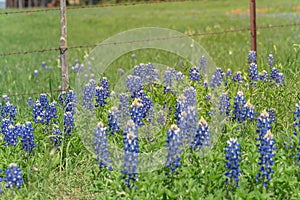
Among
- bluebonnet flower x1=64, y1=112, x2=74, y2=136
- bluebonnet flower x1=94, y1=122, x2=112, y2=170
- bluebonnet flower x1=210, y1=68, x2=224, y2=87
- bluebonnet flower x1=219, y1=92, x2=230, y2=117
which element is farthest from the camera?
bluebonnet flower x1=210, y1=68, x2=224, y2=87

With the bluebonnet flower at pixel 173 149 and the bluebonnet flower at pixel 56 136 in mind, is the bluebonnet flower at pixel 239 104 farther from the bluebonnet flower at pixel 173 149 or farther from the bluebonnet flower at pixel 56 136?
the bluebonnet flower at pixel 56 136

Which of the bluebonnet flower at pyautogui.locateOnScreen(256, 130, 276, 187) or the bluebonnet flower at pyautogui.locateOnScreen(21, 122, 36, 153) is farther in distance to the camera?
the bluebonnet flower at pyautogui.locateOnScreen(21, 122, 36, 153)

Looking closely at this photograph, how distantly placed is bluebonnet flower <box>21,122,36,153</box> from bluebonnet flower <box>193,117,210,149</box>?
1.41 metres

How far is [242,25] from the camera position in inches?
628

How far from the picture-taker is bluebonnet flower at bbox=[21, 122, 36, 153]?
5.07 m

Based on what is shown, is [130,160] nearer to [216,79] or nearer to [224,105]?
[224,105]

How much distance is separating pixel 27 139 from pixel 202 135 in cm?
150

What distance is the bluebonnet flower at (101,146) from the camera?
4.57 metres

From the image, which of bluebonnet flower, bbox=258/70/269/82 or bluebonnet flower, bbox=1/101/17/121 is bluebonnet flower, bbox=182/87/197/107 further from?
bluebonnet flower, bbox=1/101/17/121

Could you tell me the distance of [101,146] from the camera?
15.1ft

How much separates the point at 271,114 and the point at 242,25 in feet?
34.5

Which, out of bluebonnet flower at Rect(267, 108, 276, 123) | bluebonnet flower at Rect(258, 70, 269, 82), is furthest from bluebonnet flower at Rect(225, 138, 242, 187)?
bluebonnet flower at Rect(258, 70, 269, 82)

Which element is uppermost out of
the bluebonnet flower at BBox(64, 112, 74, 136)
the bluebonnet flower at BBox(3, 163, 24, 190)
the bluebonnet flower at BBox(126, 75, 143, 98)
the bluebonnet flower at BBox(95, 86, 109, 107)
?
the bluebonnet flower at BBox(126, 75, 143, 98)

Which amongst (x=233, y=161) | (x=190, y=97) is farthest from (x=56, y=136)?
(x=233, y=161)
